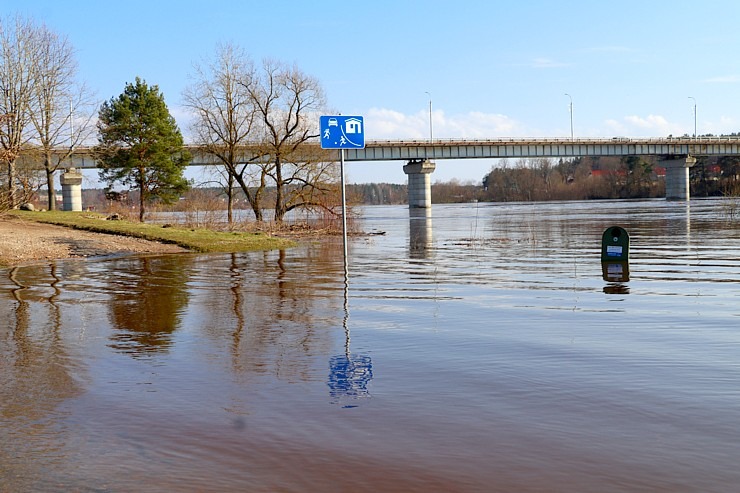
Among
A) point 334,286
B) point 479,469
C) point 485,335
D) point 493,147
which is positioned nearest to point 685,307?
point 485,335

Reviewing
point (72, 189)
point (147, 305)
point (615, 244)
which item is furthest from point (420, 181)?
point (147, 305)

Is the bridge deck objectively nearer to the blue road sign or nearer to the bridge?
the bridge

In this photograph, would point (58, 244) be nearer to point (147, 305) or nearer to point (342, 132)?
point (342, 132)

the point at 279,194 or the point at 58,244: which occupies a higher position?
the point at 279,194

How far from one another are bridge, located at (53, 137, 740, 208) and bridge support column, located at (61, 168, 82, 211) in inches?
409

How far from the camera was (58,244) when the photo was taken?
2841 cm

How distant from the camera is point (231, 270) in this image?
20.9m

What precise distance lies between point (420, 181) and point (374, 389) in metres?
95.1

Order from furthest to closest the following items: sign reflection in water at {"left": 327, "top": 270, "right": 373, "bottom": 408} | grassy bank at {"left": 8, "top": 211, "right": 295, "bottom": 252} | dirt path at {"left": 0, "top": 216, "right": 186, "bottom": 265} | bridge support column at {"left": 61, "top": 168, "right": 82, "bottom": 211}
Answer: bridge support column at {"left": 61, "top": 168, "right": 82, "bottom": 211} → grassy bank at {"left": 8, "top": 211, "right": 295, "bottom": 252} → dirt path at {"left": 0, "top": 216, "right": 186, "bottom": 265} → sign reflection in water at {"left": 327, "top": 270, "right": 373, "bottom": 408}

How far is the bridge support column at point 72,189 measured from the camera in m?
70.9

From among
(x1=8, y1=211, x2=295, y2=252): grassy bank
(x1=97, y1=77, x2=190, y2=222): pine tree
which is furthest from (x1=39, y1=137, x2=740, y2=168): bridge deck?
(x1=8, y1=211, x2=295, y2=252): grassy bank

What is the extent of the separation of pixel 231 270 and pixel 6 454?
50.7 ft

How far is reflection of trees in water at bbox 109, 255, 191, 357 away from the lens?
33.4 feet

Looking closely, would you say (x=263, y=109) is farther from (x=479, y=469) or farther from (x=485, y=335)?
(x=479, y=469)
